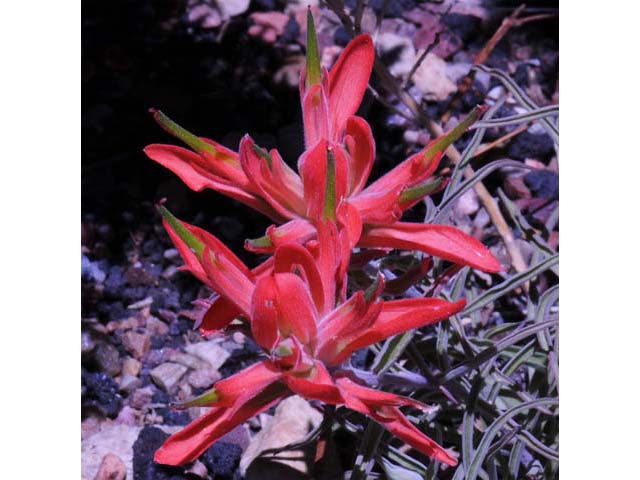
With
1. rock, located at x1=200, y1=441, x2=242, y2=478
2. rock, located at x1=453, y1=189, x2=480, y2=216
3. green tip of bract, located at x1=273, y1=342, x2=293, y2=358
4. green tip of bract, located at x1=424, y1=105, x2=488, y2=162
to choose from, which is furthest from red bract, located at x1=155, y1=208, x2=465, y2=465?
rock, located at x1=453, y1=189, x2=480, y2=216

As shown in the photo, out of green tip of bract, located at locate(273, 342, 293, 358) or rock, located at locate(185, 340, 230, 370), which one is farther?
rock, located at locate(185, 340, 230, 370)

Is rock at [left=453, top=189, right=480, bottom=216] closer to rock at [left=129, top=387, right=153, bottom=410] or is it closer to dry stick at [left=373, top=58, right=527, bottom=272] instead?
dry stick at [left=373, top=58, right=527, bottom=272]

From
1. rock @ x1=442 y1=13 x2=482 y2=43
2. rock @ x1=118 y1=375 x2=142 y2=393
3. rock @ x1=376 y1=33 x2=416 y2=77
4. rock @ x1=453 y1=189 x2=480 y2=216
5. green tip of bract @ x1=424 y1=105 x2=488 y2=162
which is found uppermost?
green tip of bract @ x1=424 y1=105 x2=488 y2=162

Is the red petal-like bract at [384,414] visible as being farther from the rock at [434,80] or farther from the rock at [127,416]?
the rock at [434,80]

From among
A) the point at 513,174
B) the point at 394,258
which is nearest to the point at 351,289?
the point at 394,258

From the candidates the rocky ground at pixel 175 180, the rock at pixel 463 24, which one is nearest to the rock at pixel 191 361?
the rocky ground at pixel 175 180

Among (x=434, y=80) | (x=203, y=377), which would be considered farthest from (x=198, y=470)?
(x=434, y=80)

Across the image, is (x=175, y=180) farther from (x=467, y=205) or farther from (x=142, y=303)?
(x=467, y=205)
